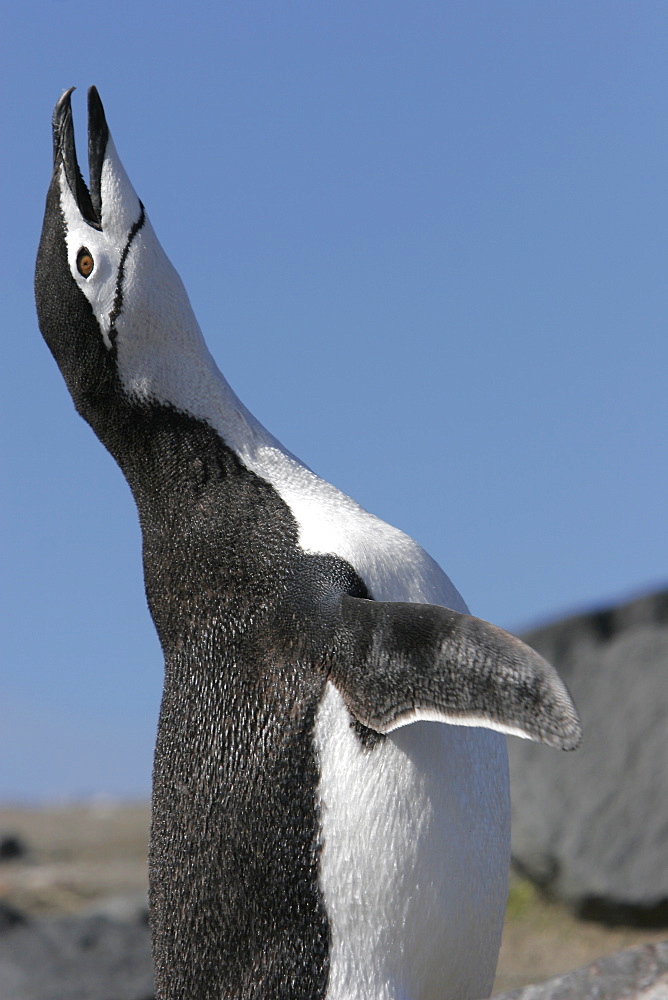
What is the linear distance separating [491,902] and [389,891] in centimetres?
24

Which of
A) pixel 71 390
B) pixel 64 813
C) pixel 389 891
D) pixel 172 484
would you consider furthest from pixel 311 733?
pixel 64 813

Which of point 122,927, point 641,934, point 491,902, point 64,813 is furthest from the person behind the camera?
point 64,813

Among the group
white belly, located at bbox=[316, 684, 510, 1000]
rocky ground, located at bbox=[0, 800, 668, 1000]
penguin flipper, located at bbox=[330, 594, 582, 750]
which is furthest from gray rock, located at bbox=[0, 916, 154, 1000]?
penguin flipper, located at bbox=[330, 594, 582, 750]

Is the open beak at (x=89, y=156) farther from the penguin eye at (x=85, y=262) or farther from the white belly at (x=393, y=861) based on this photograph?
the white belly at (x=393, y=861)

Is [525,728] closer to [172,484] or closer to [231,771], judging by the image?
[231,771]

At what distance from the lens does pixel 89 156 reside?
89.4 inches

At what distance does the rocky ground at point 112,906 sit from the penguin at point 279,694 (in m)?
2.61

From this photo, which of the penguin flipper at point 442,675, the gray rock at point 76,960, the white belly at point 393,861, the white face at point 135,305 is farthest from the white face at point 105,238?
the gray rock at point 76,960

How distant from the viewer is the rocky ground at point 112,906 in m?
4.43

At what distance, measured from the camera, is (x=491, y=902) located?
1.93 meters

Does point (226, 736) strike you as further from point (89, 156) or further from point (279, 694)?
point (89, 156)

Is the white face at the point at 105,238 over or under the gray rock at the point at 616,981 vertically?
over

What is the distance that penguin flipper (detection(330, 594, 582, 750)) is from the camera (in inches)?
60.7

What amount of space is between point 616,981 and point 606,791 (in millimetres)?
4477
